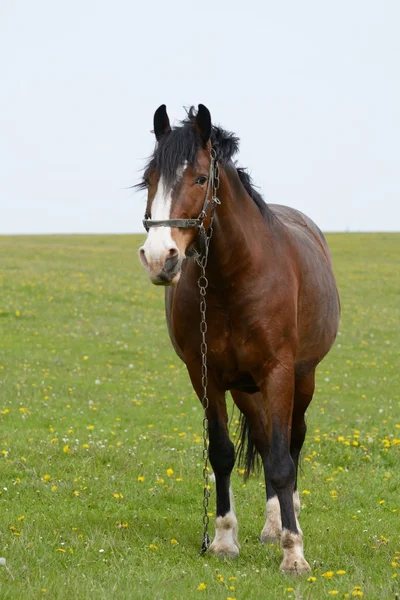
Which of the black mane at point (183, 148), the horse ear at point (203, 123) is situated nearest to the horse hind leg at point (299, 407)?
the black mane at point (183, 148)

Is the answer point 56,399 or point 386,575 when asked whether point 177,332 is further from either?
point 56,399

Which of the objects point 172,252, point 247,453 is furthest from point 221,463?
point 172,252

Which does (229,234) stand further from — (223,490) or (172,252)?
(223,490)

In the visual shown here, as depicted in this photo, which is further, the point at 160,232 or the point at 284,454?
the point at 284,454

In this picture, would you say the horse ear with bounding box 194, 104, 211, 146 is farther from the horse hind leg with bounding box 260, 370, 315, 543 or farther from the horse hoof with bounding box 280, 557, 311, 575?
the horse hoof with bounding box 280, 557, 311, 575

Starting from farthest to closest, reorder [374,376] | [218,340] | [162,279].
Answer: [374,376] → [218,340] → [162,279]

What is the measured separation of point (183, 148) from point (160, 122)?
39 cm

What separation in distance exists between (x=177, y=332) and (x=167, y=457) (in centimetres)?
392

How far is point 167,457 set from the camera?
10.7 meters

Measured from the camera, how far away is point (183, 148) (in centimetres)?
599

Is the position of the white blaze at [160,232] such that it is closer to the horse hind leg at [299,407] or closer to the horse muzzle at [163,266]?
the horse muzzle at [163,266]

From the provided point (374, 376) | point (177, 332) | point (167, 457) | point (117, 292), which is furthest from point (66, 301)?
point (177, 332)

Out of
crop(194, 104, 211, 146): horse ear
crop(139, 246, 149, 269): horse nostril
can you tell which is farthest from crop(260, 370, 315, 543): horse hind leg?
crop(139, 246, 149, 269): horse nostril

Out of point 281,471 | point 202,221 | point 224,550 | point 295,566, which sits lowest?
point 224,550
